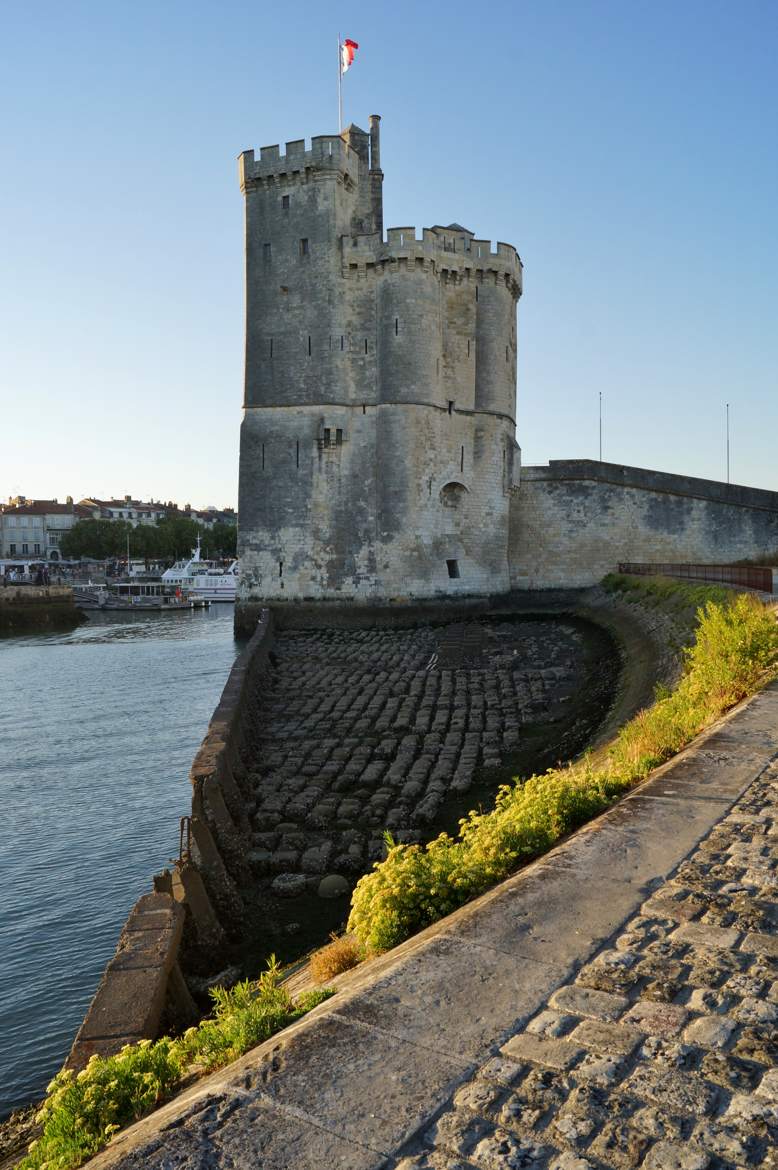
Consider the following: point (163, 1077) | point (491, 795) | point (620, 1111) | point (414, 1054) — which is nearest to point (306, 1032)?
point (414, 1054)

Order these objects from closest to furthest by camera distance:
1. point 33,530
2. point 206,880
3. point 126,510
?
1. point 206,880
2. point 33,530
3. point 126,510

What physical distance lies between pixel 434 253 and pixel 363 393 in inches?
208

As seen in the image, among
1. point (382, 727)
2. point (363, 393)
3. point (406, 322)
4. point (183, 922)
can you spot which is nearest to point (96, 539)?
point (363, 393)

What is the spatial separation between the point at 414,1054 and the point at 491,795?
8.37m

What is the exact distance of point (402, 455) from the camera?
96.6 feet

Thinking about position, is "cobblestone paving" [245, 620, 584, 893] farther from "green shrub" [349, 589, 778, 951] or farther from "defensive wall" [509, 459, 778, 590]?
"defensive wall" [509, 459, 778, 590]

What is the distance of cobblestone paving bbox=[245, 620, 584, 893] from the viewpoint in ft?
35.2

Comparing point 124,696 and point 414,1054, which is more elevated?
point 414,1054

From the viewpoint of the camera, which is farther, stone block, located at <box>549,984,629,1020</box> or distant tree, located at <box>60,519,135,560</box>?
distant tree, located at <box>60,519,135,560</box>

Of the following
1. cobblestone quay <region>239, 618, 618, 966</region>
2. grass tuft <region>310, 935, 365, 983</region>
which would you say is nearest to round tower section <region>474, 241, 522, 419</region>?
cobblestone quay <region>239, 618, 618, 966</region>

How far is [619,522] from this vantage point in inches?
1303

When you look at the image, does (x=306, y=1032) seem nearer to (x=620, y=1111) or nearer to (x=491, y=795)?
(x=620, y=1111)

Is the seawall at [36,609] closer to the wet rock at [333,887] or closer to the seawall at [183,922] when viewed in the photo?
the seawall at [183,922]

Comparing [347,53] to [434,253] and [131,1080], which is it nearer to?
Result: [434,253]
